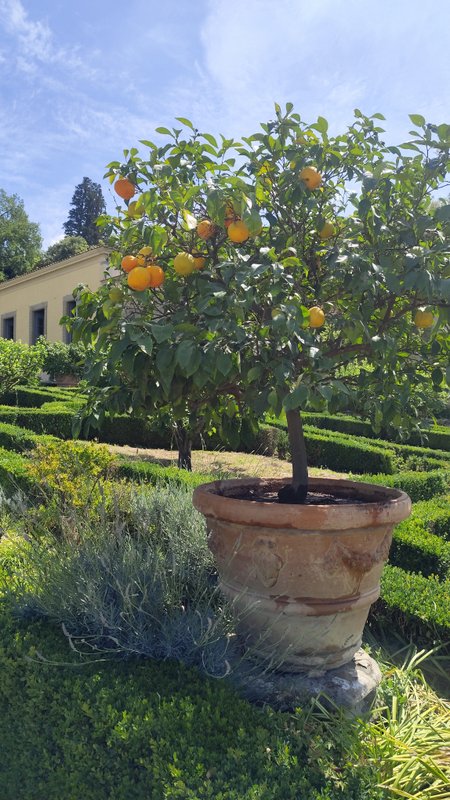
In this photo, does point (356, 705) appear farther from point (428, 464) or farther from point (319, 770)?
point (428, 464)

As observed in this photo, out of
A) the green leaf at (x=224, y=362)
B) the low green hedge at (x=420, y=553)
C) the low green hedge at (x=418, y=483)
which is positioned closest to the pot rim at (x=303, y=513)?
the green leaf at (x=224, y=362)

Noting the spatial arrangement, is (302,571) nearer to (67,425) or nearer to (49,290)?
(67,425)

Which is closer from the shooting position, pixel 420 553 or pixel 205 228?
pixel 205 228

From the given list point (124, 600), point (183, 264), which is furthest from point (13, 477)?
point (183, 264)

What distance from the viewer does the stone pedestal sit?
2270mm

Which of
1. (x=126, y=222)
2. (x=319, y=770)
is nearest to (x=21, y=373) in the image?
(x=126, y=222)

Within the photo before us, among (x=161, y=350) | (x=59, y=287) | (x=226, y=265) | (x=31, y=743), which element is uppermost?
(x=59, y=287)

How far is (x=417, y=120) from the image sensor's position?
2072 mm

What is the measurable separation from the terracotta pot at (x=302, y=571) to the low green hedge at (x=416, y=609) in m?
0.62

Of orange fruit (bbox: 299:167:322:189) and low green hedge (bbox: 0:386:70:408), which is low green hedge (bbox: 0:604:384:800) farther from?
low green hedge (bbox: 0:386:70:408)

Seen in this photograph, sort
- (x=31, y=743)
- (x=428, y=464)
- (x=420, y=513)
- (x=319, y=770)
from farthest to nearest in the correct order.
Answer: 1. (x=428, y=464)
2. (x=420, y=513)
3. (x=31, y=743)
4. (x=319, y=770)

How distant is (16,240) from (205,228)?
46.4 meters

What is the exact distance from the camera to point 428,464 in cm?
919

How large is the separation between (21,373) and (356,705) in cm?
1374
